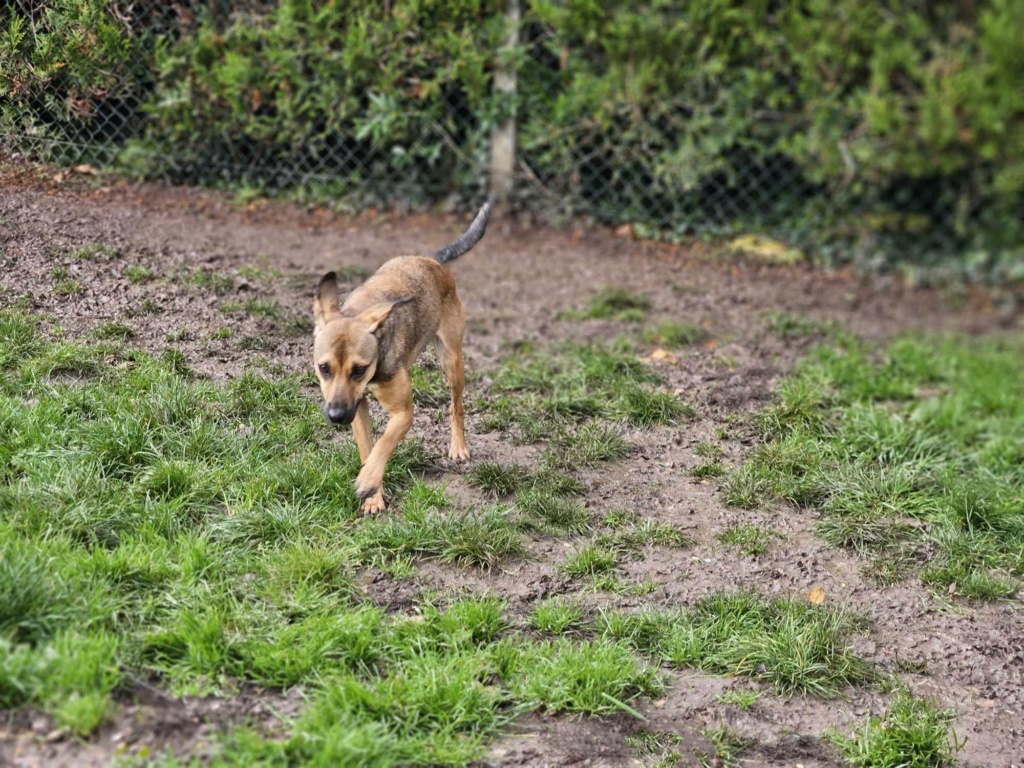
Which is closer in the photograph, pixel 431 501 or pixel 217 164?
pixel 431 501

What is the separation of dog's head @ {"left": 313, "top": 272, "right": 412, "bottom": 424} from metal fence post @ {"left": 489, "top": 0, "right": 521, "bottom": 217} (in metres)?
5.47

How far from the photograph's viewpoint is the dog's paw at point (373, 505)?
5543mm

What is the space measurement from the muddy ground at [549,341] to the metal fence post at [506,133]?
1.20ft

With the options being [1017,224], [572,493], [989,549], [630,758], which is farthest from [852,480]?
[1017,224]

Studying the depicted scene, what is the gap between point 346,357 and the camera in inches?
205

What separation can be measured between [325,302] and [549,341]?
10.3ft

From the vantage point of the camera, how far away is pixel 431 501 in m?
5.75

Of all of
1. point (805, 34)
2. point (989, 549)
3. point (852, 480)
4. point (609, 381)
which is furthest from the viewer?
point (805, 34)

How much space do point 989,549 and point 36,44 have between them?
5942 millimetres

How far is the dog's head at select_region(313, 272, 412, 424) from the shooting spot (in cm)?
511

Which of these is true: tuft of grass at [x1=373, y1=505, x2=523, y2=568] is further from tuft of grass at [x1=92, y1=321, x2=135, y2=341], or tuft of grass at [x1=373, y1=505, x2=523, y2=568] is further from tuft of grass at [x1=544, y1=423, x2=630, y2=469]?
tuft of grass at [x1=92, y1=321, x2=135, y2=341]

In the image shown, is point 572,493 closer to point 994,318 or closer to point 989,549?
point 989,549

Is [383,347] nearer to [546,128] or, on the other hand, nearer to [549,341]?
[549,341]

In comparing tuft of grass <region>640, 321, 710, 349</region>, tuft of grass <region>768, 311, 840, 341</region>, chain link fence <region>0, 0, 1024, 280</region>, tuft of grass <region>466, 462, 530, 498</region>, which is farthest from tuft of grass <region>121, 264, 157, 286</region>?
tuft of grass <region>768, 311, 840, 341</region>
